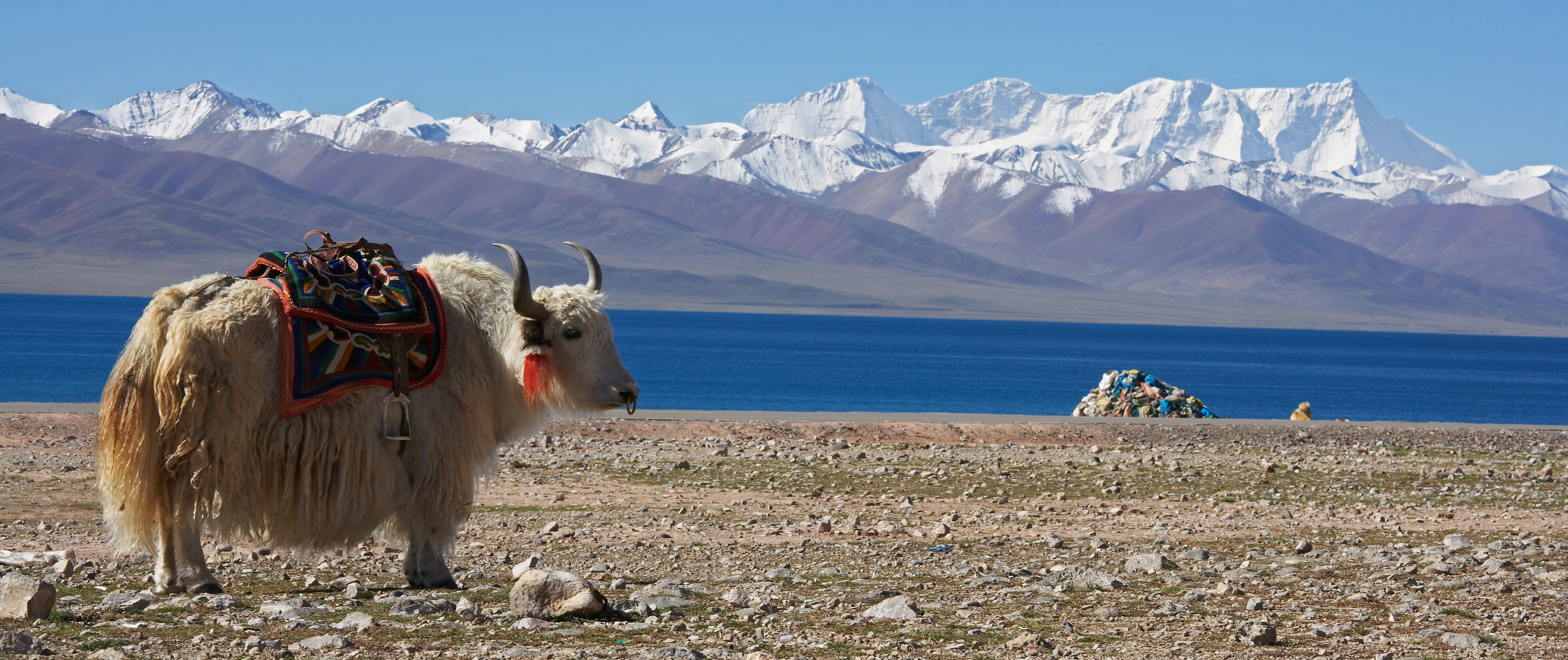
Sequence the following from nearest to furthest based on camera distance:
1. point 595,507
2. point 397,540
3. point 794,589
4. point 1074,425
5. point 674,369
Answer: point 794,589
point 397,540
point 595,507
point 1074,425
point 674,369

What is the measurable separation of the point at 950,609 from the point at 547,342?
7.30 ft

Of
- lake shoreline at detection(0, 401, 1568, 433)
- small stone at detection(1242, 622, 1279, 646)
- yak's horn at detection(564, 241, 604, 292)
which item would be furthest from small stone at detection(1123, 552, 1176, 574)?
lake shoreline at detection(0, 401, 1568, 433)

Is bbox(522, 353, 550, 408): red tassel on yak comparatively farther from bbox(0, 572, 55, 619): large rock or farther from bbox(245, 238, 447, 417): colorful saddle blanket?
bbox(0, 572, 55, 619): large rock

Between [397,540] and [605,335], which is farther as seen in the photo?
[397,540]

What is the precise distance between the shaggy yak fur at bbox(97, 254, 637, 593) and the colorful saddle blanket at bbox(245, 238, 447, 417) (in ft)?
0.19

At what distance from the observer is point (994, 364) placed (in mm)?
89812

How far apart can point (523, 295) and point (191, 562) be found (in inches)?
69.7

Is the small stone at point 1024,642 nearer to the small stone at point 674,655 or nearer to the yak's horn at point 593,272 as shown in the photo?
the small stone at point 674,655

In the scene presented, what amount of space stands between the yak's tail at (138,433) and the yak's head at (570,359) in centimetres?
153

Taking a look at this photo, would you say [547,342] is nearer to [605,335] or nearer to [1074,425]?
[605,335]

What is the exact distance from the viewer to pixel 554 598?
567 cm

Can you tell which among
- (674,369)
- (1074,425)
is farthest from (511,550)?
(674,369)

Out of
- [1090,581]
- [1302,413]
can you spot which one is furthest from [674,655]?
[1302,413]

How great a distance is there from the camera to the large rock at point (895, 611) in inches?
230
